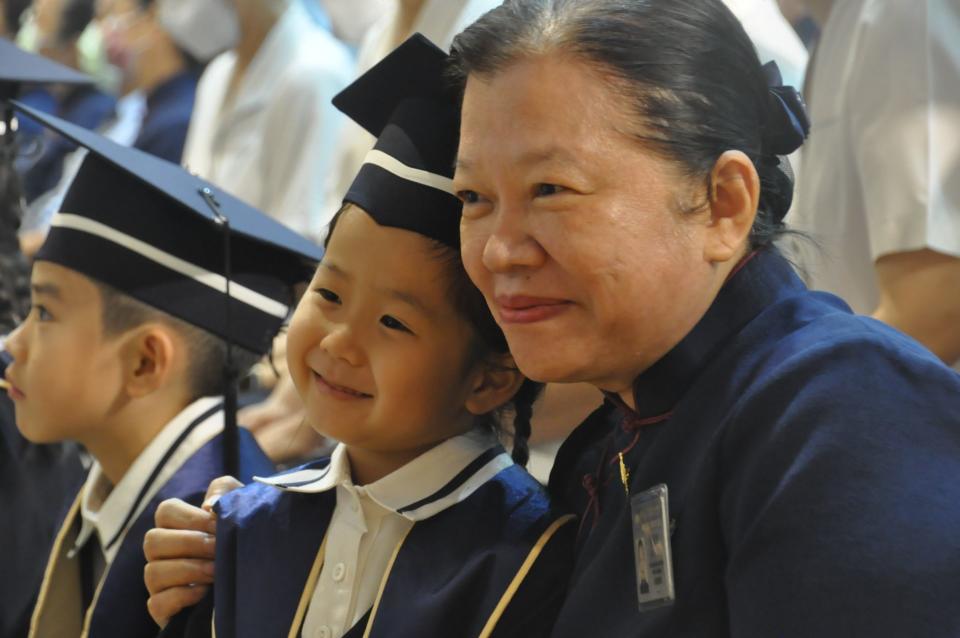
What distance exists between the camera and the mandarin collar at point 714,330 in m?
1.25

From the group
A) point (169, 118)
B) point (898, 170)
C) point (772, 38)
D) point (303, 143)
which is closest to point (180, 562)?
point (898, 170)

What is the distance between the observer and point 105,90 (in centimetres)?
579

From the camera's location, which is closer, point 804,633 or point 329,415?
point 804,633

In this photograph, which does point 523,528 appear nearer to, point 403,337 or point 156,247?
point 403,337

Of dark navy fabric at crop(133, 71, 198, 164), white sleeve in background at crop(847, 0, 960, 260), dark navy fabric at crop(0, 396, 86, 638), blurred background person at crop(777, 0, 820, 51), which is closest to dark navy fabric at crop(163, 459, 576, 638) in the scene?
dark navy fabric at crop(0, 396, 86, 638)

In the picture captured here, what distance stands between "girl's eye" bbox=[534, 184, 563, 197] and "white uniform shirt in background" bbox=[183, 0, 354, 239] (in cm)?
251

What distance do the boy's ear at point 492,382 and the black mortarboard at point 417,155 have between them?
0.51ft

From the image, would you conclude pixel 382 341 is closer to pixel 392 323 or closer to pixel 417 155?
pixel 392 323

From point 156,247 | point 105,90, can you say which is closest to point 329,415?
point 156,247

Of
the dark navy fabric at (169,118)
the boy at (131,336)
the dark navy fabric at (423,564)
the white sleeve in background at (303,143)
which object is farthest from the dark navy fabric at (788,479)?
the dark navy fabric at (169,118)

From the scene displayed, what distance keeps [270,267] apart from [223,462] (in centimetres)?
31

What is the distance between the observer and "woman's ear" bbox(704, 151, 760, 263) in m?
1.22

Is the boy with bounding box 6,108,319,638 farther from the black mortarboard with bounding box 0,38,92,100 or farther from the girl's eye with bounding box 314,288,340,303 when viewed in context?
the black mortarboard with bounding box 0,38,92,100

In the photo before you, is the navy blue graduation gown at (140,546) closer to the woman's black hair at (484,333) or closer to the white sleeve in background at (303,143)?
the woman's black hair at (484,333)
